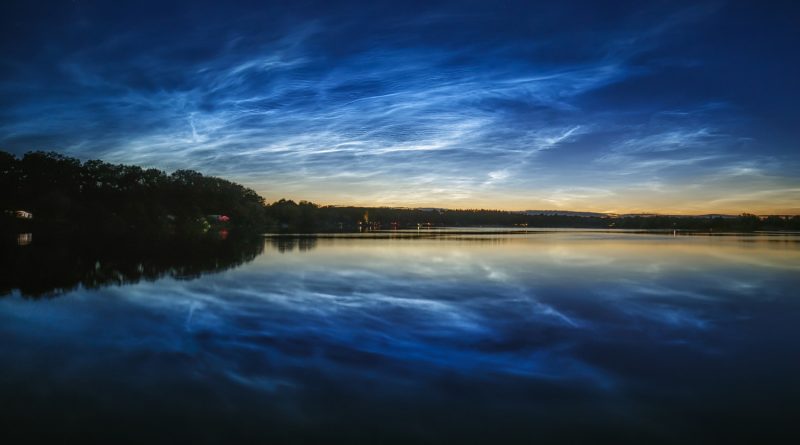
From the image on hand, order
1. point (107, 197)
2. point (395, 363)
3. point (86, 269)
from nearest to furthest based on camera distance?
point (395, 363) → point (86, 269) → point (107, 197)

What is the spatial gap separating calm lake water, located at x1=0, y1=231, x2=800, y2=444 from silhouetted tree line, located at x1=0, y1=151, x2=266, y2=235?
180 ft

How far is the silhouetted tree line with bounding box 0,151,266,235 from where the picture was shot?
68.4 m

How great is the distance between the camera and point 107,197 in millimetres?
80938

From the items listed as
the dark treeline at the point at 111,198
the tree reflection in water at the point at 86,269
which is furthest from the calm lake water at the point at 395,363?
the dark treeline at the point at 111,198

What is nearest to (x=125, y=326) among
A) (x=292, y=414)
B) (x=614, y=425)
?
(x=292, y=414)

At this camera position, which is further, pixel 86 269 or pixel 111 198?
pixel 111 198

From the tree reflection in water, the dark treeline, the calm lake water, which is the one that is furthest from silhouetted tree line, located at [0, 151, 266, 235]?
the calm lake water

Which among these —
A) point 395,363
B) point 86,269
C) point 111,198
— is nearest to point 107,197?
point 111,198

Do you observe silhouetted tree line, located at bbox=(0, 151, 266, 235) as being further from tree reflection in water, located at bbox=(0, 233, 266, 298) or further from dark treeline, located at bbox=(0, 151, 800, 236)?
tree reflection in water, located at bbox=(0, 233, 266, 298)

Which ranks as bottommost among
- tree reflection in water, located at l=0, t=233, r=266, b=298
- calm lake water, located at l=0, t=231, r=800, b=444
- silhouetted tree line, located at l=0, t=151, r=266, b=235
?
calm lake water, located at l=0, t=231, r=800, b=444

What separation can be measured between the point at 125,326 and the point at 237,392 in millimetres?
5203

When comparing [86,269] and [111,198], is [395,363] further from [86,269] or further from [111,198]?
[111,198]

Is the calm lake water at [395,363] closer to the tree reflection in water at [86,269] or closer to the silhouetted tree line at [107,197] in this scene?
the tree reflection in water at [86,269]

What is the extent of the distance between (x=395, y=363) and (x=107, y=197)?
9034 centimetres
